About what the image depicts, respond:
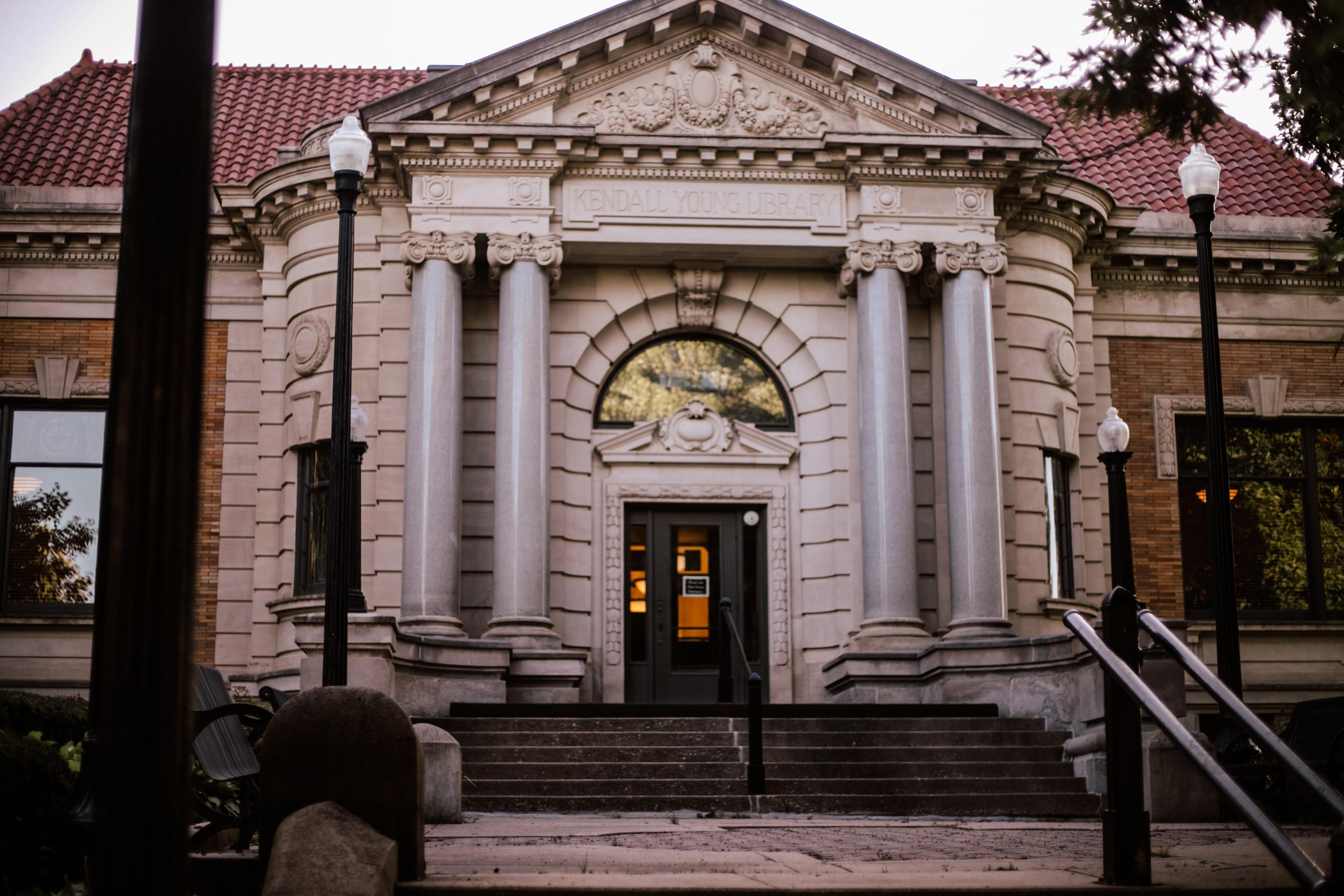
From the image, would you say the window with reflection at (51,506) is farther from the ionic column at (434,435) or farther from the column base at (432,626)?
the column base at (432,626)

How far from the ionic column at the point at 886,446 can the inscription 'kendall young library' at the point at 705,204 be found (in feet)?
2.45

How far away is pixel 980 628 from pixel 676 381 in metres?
5.50

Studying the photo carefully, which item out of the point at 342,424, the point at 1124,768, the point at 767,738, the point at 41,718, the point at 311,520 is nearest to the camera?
the point at 1124,768

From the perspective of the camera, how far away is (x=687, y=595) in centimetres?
1986

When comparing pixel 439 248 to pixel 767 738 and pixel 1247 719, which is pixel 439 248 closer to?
pixel 767 738

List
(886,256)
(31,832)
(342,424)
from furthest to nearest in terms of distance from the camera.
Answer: (886,256) → (342,424) → (31,832)

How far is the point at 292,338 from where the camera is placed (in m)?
20.4

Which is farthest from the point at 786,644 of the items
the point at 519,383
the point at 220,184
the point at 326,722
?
the point at 326,722

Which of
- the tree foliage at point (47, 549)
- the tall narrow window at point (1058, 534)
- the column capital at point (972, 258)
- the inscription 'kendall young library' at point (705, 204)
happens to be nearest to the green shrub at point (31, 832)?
the inscription 'kendall young library' at point (705, 204)

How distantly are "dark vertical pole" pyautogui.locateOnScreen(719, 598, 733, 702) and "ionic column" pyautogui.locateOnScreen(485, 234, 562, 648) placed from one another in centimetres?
234

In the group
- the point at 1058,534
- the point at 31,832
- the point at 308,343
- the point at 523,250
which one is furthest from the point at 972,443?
the point at 31,832

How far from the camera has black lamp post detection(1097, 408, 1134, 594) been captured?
13391 millimetres

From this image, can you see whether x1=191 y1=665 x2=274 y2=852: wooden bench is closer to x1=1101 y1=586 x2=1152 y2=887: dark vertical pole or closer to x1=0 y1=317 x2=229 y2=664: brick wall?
x1=1101 y1=586 x2=1152 y2=887: dark vertical pole

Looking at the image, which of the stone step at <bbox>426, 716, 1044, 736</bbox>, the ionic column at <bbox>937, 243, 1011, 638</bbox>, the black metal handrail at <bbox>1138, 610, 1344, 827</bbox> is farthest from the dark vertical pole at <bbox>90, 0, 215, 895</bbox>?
the ionic column at <bbox>937, 243, 1011, 638</bbox>
